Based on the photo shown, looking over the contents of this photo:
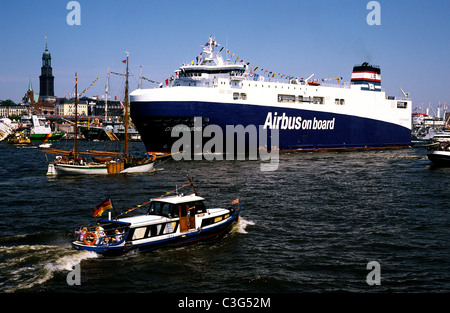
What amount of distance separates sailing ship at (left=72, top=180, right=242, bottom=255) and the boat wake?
0.69 meters

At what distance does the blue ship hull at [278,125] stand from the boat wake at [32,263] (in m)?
32.2

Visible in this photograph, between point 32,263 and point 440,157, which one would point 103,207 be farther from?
point 440,157

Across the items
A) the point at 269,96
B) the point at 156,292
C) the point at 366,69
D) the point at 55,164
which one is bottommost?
the point at 156,292

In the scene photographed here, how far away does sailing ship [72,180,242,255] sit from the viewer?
17.7 metres

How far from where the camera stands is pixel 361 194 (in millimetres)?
32781

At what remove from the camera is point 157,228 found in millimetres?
18703

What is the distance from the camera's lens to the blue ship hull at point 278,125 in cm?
5016

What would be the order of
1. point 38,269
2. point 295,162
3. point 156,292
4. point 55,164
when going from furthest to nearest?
point 295,162 → point 55,164 → point 38,269 → point 156,292

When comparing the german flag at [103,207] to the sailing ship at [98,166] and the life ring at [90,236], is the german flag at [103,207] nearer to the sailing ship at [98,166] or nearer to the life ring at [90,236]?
the life ring at [90,236]

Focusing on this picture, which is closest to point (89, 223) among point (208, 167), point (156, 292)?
point (156, 292)

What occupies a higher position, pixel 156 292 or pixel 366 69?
pixel 366 69

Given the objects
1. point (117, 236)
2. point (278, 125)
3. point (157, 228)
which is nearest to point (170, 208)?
point (157, 228)

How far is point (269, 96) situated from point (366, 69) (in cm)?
2693
